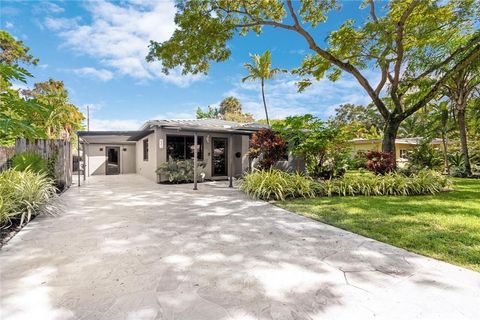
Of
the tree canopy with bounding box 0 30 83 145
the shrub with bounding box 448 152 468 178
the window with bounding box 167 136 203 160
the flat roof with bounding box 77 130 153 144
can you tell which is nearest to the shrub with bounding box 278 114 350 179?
the window with bounding box 167 136 203 160

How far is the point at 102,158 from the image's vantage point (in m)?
17.5

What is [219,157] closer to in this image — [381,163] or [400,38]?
[381,163]

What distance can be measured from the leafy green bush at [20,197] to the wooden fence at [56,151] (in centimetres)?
277

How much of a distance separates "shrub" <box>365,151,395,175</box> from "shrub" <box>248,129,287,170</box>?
10.5ft

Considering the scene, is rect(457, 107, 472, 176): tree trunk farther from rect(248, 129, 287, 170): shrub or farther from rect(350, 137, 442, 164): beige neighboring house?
rect(248, 129, 287, 170): shrub

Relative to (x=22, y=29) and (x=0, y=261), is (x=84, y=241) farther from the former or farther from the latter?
(x=22, y=29)

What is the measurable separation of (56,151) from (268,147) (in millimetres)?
7346

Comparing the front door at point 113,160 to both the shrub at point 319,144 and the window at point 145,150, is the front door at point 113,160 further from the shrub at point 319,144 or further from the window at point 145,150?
the shrub at point 319,144

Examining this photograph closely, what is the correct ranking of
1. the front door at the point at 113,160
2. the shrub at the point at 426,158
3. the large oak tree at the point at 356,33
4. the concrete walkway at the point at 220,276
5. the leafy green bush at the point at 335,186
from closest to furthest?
1. the concrete walkway at the point at 220,276
2. the leafy green bush at the point at 335,186
3. the large oak tree at the point at 356,33
4. the shrub at the point at 426,158
5. the front door at the point at 113,160

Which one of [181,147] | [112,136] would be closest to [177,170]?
[181,147]

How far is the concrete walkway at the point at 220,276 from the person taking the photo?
2.08 metres

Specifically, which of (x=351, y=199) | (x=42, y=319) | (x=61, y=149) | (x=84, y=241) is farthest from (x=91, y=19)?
(x=351, y=199)

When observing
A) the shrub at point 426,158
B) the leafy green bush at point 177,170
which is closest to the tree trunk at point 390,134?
the shrub at point 426,158

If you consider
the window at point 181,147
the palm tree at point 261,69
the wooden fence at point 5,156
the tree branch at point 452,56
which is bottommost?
the wooden fence at point 5,156
